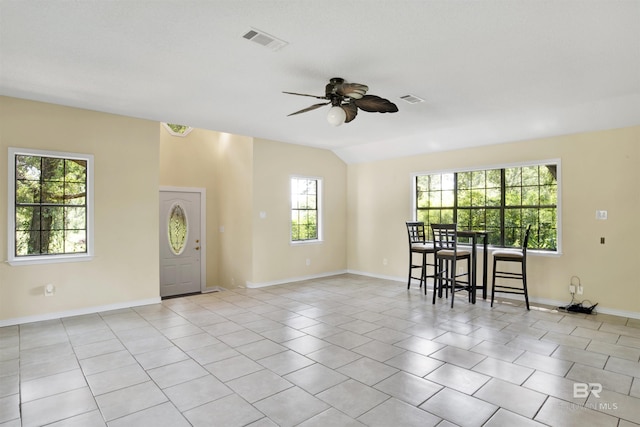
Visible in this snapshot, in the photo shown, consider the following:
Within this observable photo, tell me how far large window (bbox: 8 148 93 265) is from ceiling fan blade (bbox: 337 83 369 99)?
3499 millimetres

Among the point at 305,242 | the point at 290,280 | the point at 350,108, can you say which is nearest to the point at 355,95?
the point at 350,108

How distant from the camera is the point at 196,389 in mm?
2654

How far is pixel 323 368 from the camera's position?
9.87ft

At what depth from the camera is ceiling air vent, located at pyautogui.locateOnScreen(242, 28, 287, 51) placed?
103 inches

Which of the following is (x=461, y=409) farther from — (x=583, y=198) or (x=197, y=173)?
(x=197, y=173)

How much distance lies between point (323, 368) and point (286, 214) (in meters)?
3.96

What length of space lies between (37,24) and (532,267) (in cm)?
616

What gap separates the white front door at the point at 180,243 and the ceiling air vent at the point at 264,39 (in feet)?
16.0

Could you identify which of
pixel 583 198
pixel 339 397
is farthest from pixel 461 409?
pixel 583 198

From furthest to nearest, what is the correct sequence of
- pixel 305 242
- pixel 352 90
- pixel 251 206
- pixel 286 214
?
pixel 305 242, pixel 286 214, pixel 251 206, pixel 352 90

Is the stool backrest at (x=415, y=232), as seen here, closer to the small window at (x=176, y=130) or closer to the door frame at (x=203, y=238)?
the door frame at (x=203, y=238)

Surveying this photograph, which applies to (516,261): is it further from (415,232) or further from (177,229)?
(177,229)

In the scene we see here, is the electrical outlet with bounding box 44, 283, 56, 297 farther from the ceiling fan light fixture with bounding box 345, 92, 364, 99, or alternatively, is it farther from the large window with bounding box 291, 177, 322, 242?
the ceiling fan light fixture with bounding box 345, 92, 364, 99

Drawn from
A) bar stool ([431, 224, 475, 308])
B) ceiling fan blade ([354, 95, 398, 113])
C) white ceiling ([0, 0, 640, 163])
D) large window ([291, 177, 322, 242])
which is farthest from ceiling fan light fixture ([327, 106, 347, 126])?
large window ([291, 177, 322, 242])
